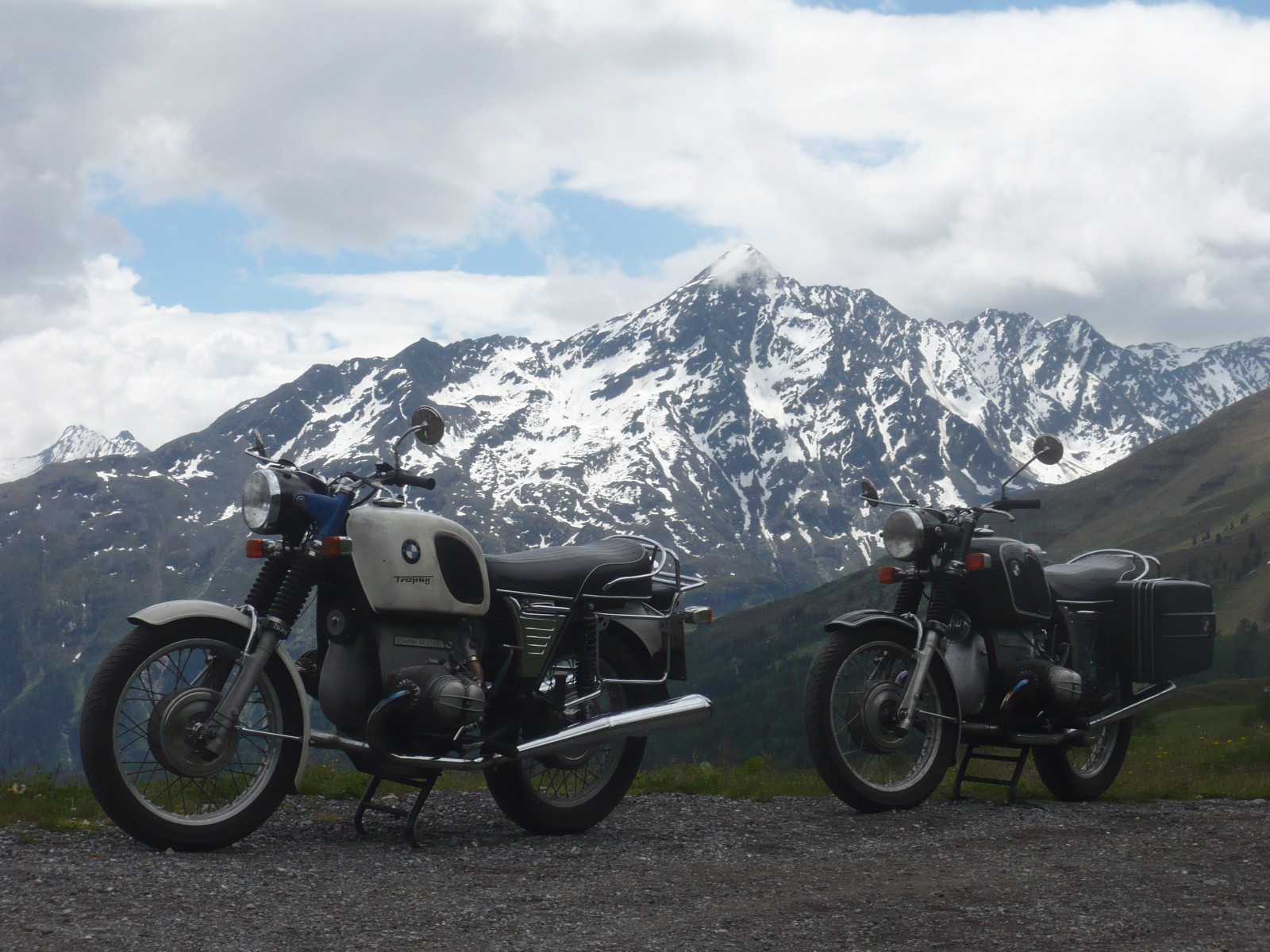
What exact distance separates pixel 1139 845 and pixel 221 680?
5.66 m

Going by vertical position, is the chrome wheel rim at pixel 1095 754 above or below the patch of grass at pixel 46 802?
below

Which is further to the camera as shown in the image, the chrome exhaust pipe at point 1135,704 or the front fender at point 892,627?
the chrome exhaust pipe at point 1135,704

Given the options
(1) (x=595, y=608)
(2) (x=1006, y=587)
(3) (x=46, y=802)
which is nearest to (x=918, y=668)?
(2) (x=1006, y=587)

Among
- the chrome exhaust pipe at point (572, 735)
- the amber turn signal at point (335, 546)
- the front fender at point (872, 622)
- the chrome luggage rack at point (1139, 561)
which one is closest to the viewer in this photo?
the amber turn signal at point (335, 546)

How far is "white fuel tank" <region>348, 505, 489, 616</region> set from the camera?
24.8 ft

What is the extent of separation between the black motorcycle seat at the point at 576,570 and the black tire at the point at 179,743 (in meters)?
1.62

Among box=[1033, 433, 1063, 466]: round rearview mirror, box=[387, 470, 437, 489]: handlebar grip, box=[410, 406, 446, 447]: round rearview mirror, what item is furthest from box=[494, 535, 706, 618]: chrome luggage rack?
box=[1033, 433, 1063, 466]: round rearview mirror

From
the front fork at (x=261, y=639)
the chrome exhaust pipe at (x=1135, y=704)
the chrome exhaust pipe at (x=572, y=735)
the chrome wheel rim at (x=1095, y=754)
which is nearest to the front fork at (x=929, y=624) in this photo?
the chrome exhaust pipe at (x=572, y=735)

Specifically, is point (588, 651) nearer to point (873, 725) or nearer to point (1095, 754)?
point (873, 725)

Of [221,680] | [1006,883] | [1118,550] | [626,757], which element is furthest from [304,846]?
[1118,550]

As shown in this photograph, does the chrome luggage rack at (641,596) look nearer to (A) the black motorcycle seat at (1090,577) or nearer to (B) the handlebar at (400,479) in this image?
(B) the handlebar at (400,479)

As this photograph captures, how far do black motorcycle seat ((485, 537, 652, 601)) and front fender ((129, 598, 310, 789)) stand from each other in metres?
1.42

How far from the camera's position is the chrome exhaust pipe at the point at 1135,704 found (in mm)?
10242

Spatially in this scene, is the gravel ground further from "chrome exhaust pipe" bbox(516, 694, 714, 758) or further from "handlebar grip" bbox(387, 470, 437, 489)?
"handlebar grip" bbox(387, 470, 437, 489)
